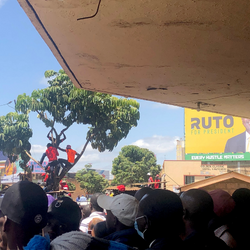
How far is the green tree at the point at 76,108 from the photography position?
40.0 ft

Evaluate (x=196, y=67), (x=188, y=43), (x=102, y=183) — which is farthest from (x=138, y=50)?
(x=102, y=183)

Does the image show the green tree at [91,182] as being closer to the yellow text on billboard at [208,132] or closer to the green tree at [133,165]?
the green tree at [133,165]

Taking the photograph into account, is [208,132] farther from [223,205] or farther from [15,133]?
[223,205]

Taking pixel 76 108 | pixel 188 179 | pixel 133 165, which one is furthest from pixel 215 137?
pixel 76 108

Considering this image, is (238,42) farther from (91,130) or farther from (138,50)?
(91,130)

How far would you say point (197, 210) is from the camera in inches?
89.2

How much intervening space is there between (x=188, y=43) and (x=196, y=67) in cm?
66

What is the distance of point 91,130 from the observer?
13.1 metres

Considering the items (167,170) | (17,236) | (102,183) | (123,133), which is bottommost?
(102,183)

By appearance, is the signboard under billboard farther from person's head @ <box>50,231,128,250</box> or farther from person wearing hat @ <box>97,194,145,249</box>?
person's head @ <box>50,231,128,250</box>

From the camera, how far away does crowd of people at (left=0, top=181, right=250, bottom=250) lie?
1.30m

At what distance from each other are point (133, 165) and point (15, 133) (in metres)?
33.2

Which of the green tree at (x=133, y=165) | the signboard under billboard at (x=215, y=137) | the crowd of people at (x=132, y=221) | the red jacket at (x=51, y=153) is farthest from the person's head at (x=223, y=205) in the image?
the green tree at (x=133, y=165)

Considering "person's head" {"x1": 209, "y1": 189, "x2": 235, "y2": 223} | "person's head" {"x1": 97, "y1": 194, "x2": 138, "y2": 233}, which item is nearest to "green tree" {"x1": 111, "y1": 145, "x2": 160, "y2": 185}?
"person's head" {"x1": 209, "y1": 189, "x2": 235, "y2": 223}
